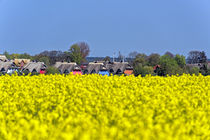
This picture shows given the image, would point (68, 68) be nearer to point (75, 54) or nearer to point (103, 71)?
point (103, 71)

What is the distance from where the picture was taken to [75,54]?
155875 millimetres

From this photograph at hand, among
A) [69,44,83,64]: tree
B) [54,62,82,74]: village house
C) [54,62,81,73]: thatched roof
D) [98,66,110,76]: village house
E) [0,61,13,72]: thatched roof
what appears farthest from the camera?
[69,44,83,64]: tree

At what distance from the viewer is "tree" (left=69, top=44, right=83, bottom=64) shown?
15350 cm

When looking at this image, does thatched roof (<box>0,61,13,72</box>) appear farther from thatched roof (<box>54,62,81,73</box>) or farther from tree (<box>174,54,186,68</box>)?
tree (<box>174,54,186,68</box>)

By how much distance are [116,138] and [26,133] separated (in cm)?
160

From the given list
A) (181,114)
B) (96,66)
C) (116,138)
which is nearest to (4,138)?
(116,138)

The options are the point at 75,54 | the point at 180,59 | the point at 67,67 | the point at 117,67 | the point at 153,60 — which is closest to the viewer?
the point at 117,67

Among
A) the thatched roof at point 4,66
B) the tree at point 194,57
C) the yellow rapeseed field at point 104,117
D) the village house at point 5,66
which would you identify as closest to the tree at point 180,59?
the tree at point 194,57

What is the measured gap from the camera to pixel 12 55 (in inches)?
7407

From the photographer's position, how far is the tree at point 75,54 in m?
154

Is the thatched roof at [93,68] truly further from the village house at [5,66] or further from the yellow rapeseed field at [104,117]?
the yellow rapeseed field at [104,117]

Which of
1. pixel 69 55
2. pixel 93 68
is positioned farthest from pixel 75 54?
pixel 93 68

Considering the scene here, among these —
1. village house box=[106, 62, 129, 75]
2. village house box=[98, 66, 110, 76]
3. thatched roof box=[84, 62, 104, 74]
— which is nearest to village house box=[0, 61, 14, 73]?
thatched roof box=[84, 62, 104, 74]

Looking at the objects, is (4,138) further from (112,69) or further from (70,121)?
(112,69)
